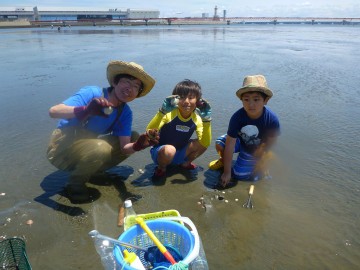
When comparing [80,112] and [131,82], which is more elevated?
[131,82]

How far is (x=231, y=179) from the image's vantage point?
3.88 meters

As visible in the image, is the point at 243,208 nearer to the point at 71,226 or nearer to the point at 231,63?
the point at 71,226

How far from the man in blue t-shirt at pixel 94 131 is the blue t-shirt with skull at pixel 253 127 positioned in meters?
1.15

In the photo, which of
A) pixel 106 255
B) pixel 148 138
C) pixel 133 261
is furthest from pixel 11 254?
pixel 148 138

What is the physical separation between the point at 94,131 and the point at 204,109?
4.60 feet

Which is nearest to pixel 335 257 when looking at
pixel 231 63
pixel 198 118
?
pixel 198 118

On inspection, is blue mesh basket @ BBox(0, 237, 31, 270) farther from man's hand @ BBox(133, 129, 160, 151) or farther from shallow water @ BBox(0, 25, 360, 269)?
man's hand @ BBox(133, 129, 160, 151)

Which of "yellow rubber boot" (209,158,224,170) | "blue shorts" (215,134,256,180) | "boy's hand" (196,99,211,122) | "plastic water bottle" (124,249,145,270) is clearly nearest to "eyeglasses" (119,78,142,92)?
"boy's hand" (196,99,211,122)

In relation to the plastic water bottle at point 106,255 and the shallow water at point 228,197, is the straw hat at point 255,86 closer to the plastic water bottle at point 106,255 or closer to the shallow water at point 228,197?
the shallow water at point 228,197

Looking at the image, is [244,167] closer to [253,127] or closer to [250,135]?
[250,135]

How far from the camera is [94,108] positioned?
2992 millimetres

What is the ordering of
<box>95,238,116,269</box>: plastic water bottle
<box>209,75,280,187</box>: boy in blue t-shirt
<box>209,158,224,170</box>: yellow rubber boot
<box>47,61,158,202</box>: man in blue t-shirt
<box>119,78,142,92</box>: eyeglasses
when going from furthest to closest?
1. <box>209,158,224,170</box>: yellow rubber boot
2. <box>209,75,280,187</box>: boy in blue t-shirt
3. <box>119,78,142,92</box>: eyeglasses
4. <box>47,61,158,202</box>: man in blue t-shirt
5. <box>95,238,116,269</box>: plastic water bottle

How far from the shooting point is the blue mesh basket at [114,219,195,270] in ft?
6.51

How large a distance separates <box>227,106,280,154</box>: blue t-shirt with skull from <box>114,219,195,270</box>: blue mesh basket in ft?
6.39
